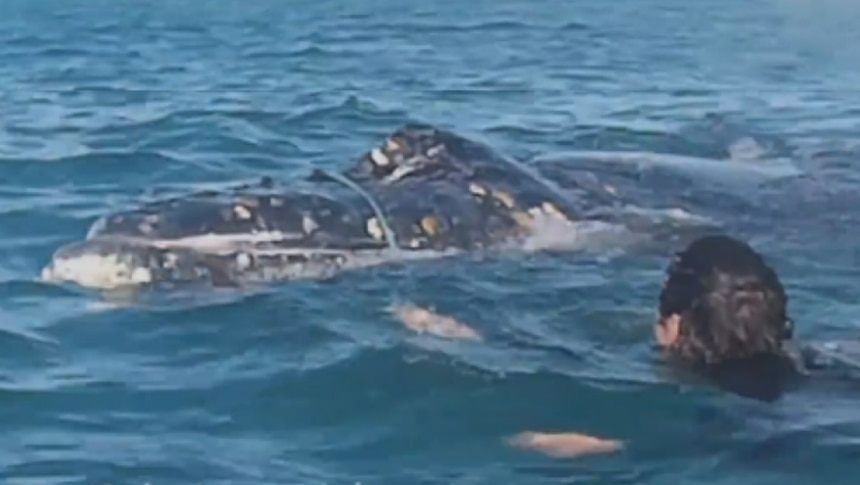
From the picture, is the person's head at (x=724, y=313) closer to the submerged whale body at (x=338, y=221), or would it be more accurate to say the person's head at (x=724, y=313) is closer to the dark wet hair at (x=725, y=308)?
the dark wet hair at (x=725, y=308)

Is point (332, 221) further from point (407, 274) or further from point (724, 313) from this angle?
point (724, 313)

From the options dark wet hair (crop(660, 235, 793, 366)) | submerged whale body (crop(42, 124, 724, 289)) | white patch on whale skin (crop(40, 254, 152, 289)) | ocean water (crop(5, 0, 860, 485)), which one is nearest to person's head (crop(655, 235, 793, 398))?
dark wet hair (crop(660, 235, 793, 366))

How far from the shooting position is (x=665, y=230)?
13.3 meters

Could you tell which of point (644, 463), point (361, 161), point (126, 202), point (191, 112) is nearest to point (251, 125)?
point (191, 112)

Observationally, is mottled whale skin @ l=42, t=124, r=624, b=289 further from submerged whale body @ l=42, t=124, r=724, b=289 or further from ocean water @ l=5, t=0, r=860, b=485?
ocean water @ l=5, t=0, r=860, b=485

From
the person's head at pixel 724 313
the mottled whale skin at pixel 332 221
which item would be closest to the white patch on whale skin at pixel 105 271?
the mottled whale skin at pixel 332 221

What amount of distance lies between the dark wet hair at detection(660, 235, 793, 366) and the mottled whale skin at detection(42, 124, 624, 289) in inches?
103

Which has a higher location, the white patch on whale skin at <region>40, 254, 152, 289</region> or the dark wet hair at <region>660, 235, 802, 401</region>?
the white patch on whale skin at <region>40, 254, 152, 289</region>

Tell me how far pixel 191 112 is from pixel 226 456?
32.9ft

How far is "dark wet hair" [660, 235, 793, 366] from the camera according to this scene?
10.0 metres

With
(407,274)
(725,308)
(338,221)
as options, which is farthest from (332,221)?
(725,308)

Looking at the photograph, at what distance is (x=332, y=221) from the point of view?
12.3 m

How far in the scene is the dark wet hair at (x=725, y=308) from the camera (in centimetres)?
1003

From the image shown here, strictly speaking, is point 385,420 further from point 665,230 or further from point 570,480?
point 665,230
